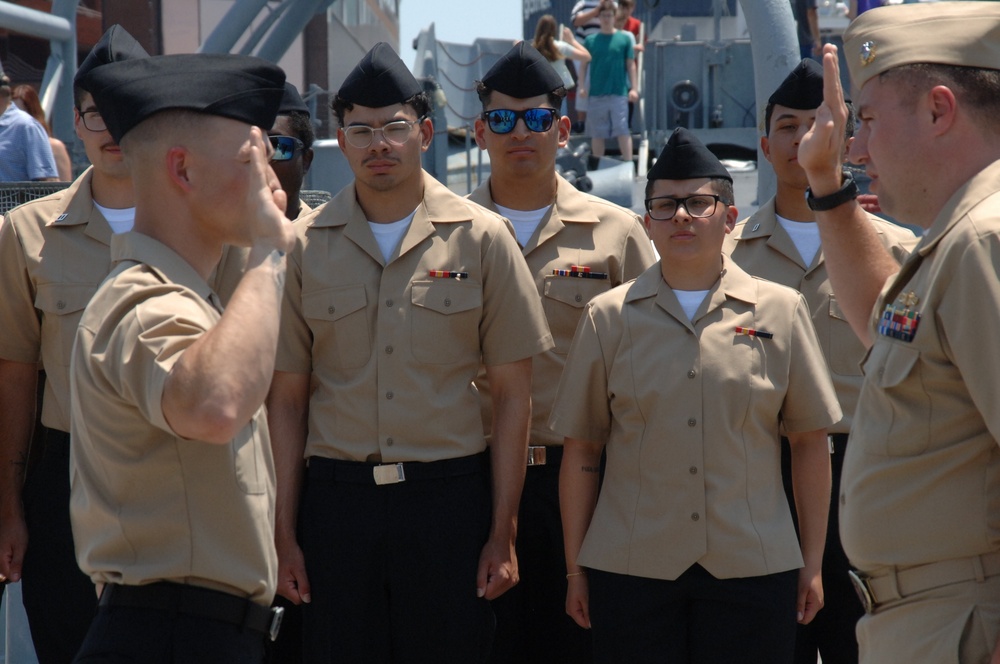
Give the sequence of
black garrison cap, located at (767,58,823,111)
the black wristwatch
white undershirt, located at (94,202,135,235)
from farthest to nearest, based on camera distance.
A: 1. black garrison cap, located at (767,58,823,111)
2. white undershirt, located at (94,202,135,235)
3. the black wristwatch

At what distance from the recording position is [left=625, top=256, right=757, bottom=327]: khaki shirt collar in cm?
370

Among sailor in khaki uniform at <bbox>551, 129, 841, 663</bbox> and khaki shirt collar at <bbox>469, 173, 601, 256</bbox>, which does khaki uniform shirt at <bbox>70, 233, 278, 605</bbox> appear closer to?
sailor in khaki uniform at <bbox>551, 129, 841, 663</bbox>

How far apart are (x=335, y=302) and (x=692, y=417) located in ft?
3.88

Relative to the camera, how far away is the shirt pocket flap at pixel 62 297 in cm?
376

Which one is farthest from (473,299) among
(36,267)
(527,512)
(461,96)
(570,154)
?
(461,96)

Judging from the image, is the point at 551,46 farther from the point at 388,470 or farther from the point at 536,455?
the point at 388,470

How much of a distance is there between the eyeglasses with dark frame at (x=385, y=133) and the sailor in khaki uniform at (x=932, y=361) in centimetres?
174

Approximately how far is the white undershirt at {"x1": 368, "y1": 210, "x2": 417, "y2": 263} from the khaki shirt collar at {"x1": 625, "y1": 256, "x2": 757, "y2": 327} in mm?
773

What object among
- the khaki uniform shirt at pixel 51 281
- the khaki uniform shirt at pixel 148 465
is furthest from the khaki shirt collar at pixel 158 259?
the khaki uniform shirt at pixel 51 281

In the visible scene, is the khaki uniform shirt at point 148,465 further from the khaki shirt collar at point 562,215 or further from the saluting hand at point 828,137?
the khaki shirt collar at point 562,215

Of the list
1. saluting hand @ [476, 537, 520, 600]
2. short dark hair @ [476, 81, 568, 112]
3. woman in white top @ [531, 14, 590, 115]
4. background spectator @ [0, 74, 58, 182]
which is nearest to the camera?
saluting hand @ [476, 537, 520, 600]

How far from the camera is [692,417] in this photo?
3.58 m

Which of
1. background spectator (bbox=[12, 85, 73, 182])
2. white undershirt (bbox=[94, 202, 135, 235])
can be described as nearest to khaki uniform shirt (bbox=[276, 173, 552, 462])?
white undershirt (bbox=[94, 202, 135, 235])

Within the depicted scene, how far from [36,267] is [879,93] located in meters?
2.58
